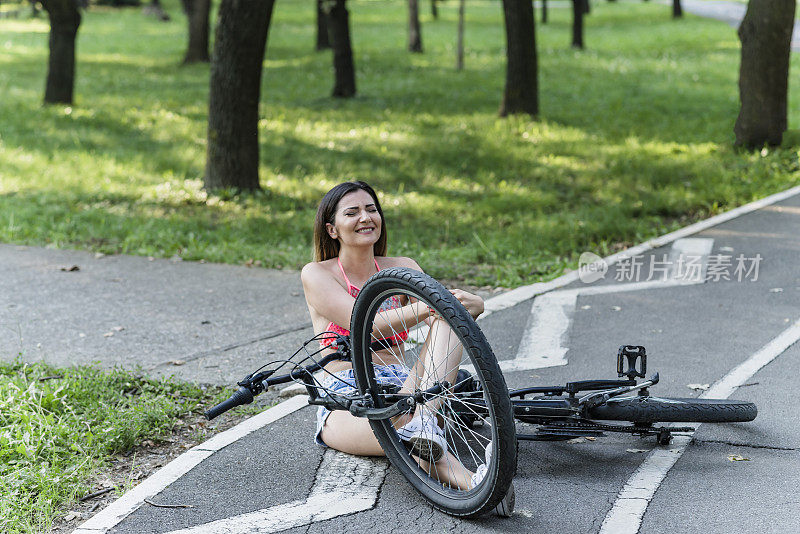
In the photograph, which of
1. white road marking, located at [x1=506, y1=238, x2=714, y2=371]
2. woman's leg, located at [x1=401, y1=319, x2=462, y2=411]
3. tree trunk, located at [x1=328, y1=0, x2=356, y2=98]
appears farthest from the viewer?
tree trunk, located at [x1=328, y1=0, x2=356, y2=98]

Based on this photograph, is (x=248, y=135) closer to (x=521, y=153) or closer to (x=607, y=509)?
(x=521, y=153)

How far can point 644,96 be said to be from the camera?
18.4 m

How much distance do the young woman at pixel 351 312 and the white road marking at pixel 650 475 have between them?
0.62 metres

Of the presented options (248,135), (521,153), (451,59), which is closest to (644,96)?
(521,153)

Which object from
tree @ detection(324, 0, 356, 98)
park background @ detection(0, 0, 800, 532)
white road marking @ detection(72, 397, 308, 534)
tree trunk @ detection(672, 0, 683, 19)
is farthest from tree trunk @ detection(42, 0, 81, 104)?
tree trunk @ detection(672, 0, 683, 19)

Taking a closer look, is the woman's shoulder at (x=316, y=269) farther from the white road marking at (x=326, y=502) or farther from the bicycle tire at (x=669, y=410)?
the bicycle tire at (x=669, y=410)

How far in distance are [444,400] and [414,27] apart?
2569 cm

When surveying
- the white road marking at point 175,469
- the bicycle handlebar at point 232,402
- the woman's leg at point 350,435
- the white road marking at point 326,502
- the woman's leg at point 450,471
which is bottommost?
the white road marking at point 175,469

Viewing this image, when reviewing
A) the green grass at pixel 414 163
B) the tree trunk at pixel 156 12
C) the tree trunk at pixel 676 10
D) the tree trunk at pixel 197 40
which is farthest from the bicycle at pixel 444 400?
the tree trunk at pixel 156 12

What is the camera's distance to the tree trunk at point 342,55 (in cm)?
1820

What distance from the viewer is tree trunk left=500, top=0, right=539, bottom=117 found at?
1473 cm

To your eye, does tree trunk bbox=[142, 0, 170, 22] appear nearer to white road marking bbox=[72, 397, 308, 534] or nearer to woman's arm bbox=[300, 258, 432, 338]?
white road marking bbox=[72, 397, 308, 534]

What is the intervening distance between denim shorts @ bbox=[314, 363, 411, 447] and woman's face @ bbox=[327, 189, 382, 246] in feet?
1.99

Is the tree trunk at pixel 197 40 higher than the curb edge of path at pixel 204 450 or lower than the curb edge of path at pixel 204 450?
higher
